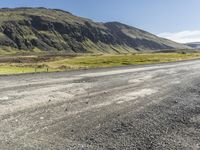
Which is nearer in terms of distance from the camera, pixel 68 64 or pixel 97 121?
pixel 97 121

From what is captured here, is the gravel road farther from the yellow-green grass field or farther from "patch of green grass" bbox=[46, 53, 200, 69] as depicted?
"patch of green grass" bbox=[46, 53, 200, 69]

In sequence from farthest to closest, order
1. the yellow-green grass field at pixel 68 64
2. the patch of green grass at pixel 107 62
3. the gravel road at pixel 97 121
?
1. the patch of green grass at pixel 107 62
2. the yellow-green grass field at pixel 68 64
3. the gravel road at pixel 97 121

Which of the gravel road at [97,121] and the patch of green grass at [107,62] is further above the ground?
the gravel road at [97,121]

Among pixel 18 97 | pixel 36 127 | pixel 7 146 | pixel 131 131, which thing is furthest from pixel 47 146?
pixel 18 97

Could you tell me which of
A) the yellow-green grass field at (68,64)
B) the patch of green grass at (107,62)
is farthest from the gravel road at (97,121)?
the patch of green grass at (107,62)

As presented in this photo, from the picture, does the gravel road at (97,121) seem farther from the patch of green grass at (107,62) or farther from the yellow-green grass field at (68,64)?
the patch of green grass at (107,62)

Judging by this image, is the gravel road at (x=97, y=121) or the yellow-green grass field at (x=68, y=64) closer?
the gravel road at (x=97, y=121)

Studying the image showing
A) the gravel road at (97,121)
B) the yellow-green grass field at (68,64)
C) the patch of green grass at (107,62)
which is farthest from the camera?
the patch of green grass at (107,62)

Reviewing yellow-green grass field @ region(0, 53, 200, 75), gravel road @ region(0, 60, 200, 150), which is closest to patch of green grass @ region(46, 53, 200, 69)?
yellow-green grass field @ region(0, 53, 200, 75)

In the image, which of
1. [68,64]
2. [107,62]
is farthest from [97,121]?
[107,62]

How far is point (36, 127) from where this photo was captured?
9.09m

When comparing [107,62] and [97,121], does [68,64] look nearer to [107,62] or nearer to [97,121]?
[107,62]

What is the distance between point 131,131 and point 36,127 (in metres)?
2.73

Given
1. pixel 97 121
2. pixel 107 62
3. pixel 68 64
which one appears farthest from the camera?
pixel 107 62
